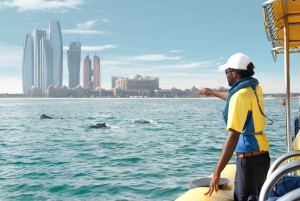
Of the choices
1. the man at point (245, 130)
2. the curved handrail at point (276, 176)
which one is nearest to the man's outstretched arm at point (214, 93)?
the man at point (245, 130)

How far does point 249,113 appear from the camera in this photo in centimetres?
350

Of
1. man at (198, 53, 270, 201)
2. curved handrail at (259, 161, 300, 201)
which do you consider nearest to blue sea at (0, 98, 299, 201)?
man at (198, 53, 270, 201)

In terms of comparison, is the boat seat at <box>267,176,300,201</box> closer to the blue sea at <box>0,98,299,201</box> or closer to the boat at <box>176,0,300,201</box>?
the boat at <box>176,0,300,201</box>

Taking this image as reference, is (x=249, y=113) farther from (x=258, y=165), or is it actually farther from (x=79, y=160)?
(x=79, y=160)

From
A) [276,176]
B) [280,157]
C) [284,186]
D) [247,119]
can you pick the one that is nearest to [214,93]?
[247,119]

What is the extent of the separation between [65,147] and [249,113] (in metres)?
22.4

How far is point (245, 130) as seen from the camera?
11.6 ft

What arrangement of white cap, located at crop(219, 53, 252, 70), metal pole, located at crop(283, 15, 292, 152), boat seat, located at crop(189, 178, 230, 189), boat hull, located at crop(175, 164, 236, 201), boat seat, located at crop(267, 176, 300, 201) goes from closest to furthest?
boat seat, located at crop(267, 176, 300, 201) → white cap, located at crop(219, 53, 252, 70) → boat hull, located at crop(175, 164, 236, 201) → boat seat, located at crop(189, 178, 230, 189) → metal pole, located at crop(283, 15, 292, 152)

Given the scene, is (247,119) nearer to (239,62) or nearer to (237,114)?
(237,114)

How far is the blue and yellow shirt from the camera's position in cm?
340

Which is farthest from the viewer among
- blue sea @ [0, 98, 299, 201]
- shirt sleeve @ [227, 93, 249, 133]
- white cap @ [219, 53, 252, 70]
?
blue sea @ [0, 98, 299, 201]

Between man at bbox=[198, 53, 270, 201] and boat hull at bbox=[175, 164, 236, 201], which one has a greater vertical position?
man at bbox=[198, 53, 270, 201]

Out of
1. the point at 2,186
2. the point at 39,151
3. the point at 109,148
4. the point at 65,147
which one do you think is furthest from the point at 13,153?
the point at 2,186

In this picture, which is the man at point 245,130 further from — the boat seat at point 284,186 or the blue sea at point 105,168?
the blue sea at point 105,168
